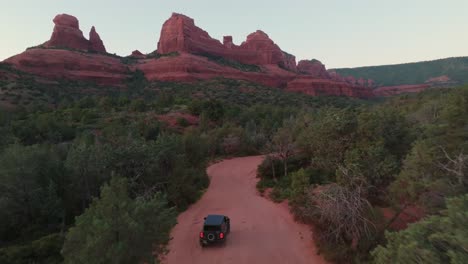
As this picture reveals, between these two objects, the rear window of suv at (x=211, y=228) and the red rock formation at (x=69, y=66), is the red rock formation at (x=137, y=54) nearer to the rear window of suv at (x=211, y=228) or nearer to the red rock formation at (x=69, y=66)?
the red rock formation at (x=69, y=66)

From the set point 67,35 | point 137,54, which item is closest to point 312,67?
point 137,54

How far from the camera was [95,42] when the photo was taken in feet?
320

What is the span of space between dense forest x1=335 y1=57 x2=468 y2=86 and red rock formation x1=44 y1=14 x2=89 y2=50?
14050 centimetres

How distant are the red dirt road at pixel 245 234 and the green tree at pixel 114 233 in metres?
3.29

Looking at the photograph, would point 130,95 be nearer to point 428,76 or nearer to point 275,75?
point 275,75

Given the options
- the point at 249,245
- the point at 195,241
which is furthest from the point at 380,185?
the point at 195,241

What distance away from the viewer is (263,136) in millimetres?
39719

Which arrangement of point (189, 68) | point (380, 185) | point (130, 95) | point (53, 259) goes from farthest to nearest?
1. point (189, 68)
2. point (130, 95)
3. point (380, 185)
4. point (53, 259)

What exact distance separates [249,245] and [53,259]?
7800mm

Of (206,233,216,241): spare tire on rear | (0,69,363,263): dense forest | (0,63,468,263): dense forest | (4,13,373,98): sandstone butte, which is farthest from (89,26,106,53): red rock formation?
(206,233,216,241): spare tire on rear

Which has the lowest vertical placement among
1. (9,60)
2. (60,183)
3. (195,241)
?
(195,241)

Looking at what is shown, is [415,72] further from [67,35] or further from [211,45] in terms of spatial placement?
[67,35]

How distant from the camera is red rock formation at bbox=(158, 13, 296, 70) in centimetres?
10562

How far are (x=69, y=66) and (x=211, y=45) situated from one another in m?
54.7
